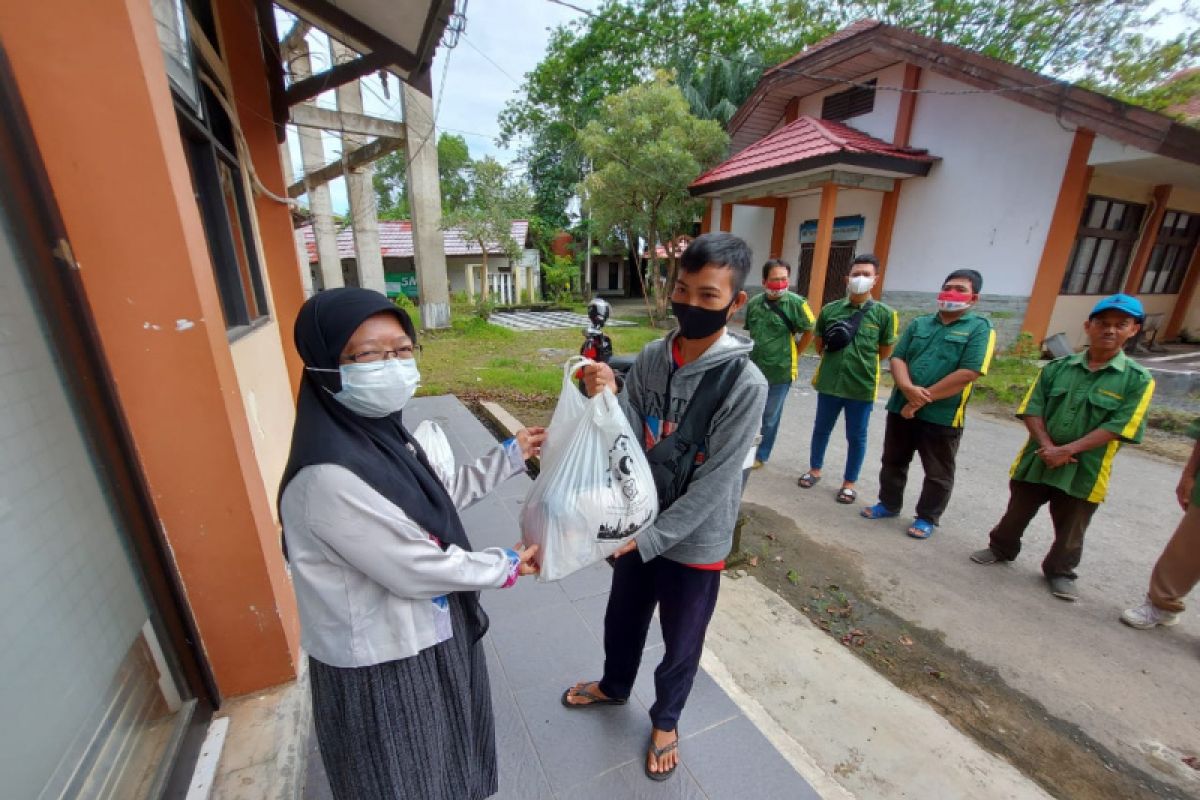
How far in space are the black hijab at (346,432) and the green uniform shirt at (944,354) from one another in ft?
11.2

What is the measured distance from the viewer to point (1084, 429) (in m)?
2.79

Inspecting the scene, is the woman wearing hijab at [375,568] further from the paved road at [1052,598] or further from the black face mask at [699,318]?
the paved road at [1052,598]

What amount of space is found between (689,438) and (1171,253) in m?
13.8

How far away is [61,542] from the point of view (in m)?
1.26

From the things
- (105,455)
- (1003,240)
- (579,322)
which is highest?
(1003,240)

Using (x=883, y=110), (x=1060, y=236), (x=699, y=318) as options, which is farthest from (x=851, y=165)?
(x=699, y=318)

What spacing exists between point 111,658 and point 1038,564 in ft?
15.2

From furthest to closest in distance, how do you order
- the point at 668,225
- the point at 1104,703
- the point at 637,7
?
the point at 637,7, the point at 668,225, the point at 1104,703

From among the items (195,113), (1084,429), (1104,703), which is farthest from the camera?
(1084,429)

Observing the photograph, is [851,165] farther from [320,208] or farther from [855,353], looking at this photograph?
[320,208]

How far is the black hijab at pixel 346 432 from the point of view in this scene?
104 cm

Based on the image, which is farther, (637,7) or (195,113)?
(637,7)

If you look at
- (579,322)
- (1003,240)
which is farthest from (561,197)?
(1003,240)

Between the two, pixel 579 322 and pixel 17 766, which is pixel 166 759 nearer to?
pixel 17 766
